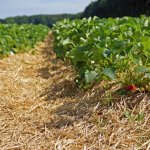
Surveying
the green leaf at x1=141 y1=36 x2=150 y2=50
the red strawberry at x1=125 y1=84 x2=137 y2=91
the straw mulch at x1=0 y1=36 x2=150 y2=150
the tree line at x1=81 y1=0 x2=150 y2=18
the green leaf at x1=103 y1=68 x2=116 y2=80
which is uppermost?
the green leaf at x1=141 y1=36 x2=150 y2=50

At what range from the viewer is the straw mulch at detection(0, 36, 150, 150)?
9.21 feet

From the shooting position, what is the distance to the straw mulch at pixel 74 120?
2.81m

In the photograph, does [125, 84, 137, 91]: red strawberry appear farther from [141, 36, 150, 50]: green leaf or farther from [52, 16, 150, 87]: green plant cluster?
[141, 36, 150, 50]: green leaf

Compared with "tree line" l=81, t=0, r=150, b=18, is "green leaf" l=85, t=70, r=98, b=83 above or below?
above

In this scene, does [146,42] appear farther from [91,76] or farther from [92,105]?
[92,105]

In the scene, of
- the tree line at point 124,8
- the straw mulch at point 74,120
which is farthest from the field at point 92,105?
the tree line at point 124,8

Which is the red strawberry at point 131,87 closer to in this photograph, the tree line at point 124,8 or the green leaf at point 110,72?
the green leaf at point 110,72

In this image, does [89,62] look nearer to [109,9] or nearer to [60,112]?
[60,112]

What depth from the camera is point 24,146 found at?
9.38 feet

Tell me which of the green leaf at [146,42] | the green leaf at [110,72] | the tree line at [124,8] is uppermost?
the green leaf at [146,42]

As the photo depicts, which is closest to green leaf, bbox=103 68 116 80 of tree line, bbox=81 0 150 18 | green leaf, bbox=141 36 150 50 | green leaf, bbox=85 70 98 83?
green leaf, bbox=85 70 98 83

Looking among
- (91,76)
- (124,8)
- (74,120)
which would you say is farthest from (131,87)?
(124,8)

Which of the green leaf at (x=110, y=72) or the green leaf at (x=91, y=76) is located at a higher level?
A: the green leaf at (x=110, y=72)

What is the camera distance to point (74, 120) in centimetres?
328
